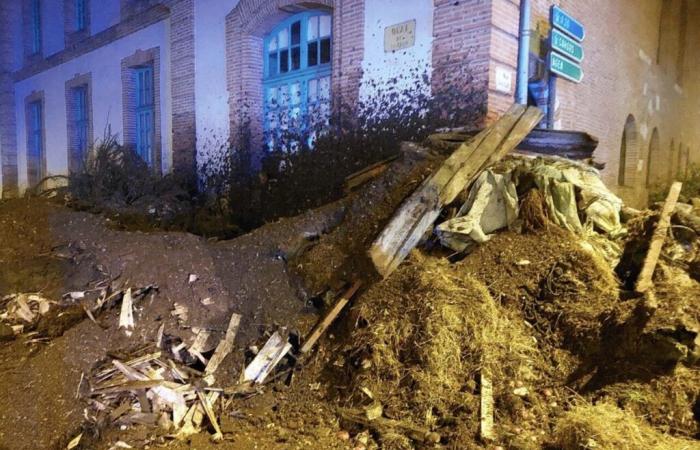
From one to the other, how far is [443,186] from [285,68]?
5537 mm

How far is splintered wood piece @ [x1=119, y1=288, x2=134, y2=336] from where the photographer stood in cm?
348

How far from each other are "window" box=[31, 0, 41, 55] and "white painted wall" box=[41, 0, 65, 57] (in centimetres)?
37

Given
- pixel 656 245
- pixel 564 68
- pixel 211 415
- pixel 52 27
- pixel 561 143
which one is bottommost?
pixel 211 415

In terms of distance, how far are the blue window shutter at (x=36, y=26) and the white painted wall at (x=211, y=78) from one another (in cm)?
835

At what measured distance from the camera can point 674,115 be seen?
14.0 meters

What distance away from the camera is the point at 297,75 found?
8188 millimetres

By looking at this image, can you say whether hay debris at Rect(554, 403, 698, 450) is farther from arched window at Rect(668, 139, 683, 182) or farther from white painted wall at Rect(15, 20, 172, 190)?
arched window at Rect(668, 139, 683, 182)

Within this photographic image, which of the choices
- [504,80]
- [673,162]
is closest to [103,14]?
[504,80]

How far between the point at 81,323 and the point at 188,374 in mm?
930

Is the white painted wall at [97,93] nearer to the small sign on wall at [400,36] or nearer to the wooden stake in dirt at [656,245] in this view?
the small sign on wall at [400,36]

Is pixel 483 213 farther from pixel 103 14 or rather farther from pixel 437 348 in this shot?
pixel 103 14

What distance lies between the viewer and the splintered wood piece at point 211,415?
9.72 feet

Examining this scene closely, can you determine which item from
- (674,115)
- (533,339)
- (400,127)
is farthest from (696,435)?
(674,115)

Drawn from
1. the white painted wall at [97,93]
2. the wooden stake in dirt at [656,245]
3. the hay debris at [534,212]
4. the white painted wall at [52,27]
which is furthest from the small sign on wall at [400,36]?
the white painted wall at [52,27]
